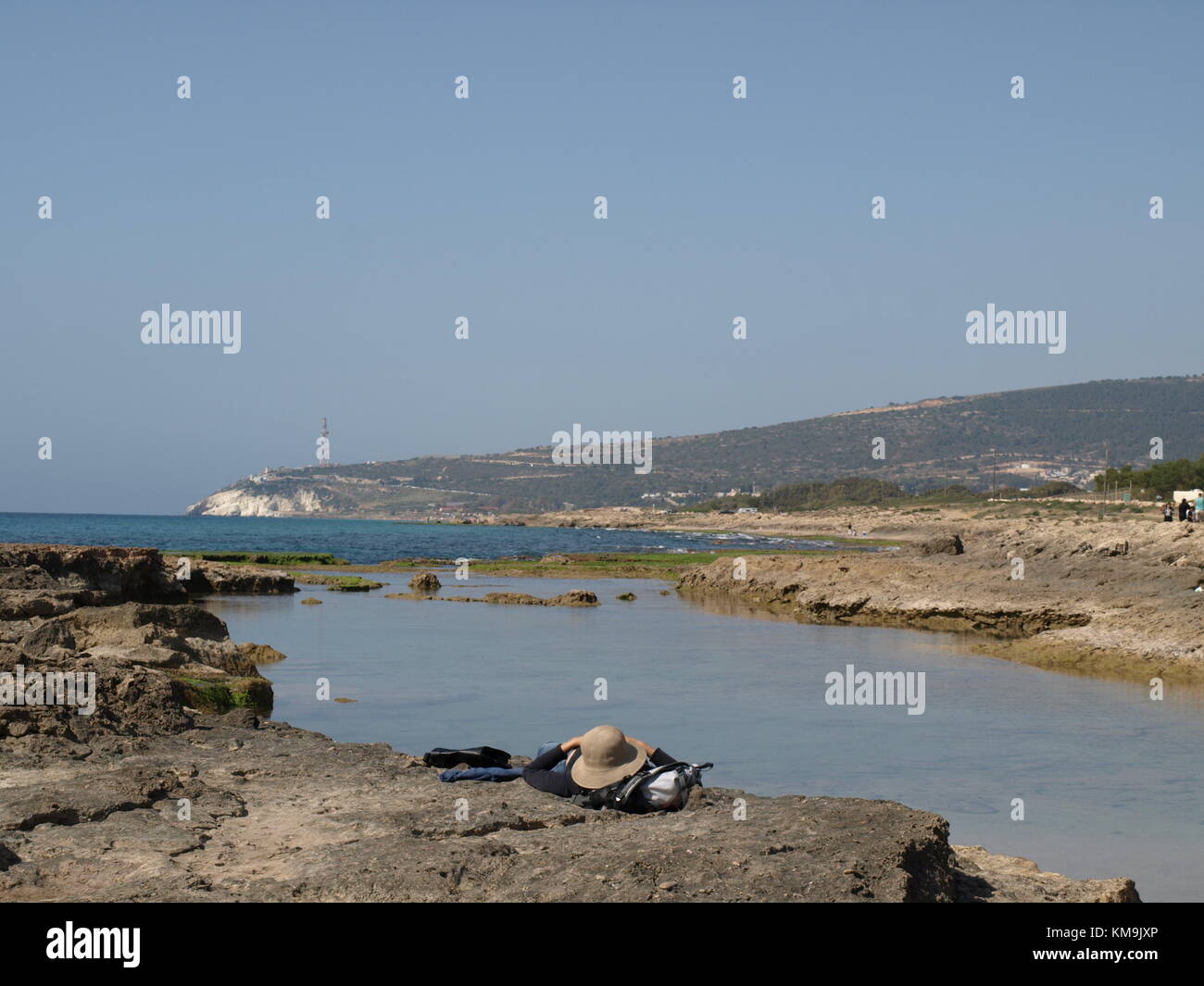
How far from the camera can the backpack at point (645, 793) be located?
28.5ft

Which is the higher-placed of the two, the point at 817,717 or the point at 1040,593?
the point at 1040,593

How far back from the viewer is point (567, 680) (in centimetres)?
1752

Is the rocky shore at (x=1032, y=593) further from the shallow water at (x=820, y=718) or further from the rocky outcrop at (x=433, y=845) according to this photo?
the rocky outcrop at (x=433, y=845)

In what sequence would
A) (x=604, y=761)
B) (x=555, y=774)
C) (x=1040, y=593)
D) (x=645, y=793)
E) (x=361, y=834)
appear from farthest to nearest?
1. (x=1040, y=593)
2. (x=555, y=774)
3. (x=604, y=761)
4. (x=645, y=793)
5. (x=361, y=834)

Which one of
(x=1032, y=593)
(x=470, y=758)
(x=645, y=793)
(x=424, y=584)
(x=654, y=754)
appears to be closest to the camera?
(x=645, y=793)

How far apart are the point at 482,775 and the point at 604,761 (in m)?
1.26

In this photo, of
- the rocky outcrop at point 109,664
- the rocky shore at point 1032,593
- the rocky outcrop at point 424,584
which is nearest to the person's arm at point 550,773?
the rocky outcrop at point 109,664

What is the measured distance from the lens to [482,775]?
9.76 metres

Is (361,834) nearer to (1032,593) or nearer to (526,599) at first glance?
(1032,593)

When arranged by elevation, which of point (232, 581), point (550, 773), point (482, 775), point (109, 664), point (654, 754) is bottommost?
point (232, 581)

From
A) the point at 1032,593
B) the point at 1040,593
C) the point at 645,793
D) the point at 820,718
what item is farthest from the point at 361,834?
the point at 1032,593

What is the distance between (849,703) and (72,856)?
35.6ft

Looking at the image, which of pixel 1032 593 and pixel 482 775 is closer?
pixel 482 775

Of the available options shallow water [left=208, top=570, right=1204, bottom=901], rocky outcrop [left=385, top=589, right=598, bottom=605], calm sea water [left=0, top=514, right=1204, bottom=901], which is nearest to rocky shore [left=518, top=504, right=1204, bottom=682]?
shallow water [left=208, top=570, right=1204, bottom=901]
